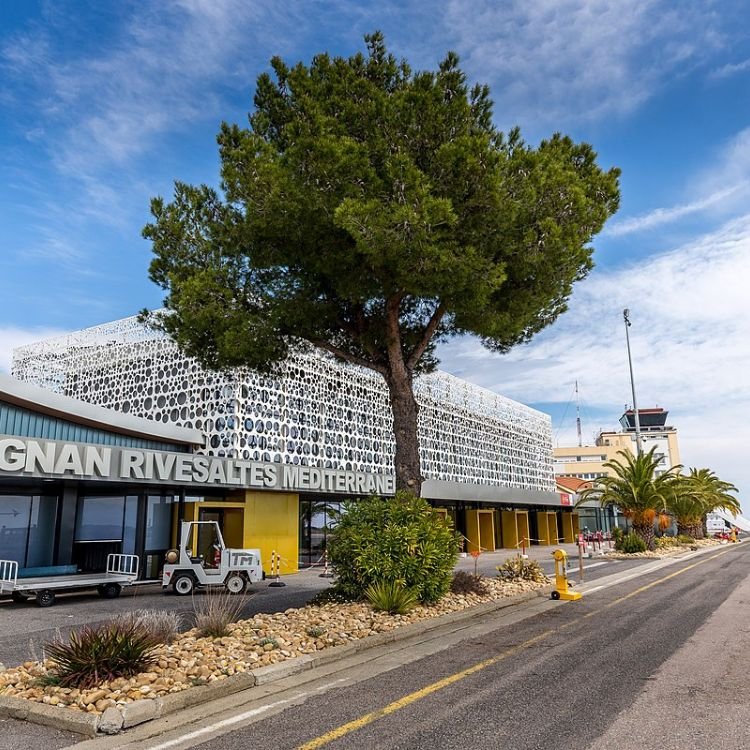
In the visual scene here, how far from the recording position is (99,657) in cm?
676

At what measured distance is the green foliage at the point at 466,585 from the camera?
1388 centimetres

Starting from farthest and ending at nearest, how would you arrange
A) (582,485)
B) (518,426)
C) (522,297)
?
(582,485) < (518,426) < (522,297)

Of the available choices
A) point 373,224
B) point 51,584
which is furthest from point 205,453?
point 373,224

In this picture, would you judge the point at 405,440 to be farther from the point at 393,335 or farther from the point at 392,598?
the point at 392,598

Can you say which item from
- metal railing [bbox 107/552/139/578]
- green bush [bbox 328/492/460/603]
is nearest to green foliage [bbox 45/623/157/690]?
green bush [bbox 328/492/460/603]

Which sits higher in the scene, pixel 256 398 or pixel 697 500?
pixel 256 398

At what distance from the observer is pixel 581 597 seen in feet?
49.9

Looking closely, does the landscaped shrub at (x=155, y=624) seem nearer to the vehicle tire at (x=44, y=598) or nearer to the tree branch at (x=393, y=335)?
the tree branch at (x=393, y=335)

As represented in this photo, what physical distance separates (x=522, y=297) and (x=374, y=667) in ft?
26.8

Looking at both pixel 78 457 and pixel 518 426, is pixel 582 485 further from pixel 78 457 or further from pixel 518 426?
pixel 78 457

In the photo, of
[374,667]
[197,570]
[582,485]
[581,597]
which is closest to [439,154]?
[374,667]

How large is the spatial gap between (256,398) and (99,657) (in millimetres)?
21795

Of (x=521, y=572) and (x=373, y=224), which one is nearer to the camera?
(x=373, y=224)

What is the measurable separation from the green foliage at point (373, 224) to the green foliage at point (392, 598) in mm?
2531
